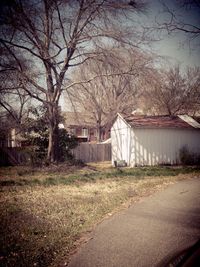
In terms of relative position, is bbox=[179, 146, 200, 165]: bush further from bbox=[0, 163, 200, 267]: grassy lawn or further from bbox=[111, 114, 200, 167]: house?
bbox=[0, 163, 200, 267]: grassy lawn

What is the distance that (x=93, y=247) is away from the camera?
4.36 metres

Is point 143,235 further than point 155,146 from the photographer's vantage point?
No

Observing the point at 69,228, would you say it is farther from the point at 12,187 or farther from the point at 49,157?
the point at 49,157

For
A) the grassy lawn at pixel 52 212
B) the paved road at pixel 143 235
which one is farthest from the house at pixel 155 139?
the paved road at pixel 143 235

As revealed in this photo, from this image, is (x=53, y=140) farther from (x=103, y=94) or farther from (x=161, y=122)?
(x=103, y=94)

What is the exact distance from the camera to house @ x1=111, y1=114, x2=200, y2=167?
59.7ft

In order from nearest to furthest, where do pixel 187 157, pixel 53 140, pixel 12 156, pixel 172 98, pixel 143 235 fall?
1. pixel 143 235
2. pixel 53 140
3. pixel 187 157
4. pixel 12 156
5. pixel 172 98

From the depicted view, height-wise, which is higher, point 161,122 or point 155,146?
point 161,122

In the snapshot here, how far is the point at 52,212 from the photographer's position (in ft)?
21.7

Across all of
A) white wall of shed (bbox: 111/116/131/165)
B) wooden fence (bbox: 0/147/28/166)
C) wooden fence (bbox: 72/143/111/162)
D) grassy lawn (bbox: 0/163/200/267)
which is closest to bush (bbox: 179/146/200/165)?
white wall of shed (bbox: 111/116/131/165)

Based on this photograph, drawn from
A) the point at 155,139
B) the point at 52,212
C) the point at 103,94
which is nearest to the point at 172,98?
the point at 103,94

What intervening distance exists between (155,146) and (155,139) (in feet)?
1.86

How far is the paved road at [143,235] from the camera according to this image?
3889 millimetres

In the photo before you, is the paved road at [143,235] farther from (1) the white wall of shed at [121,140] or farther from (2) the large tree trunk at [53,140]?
(1) the white wall of shed at [121,140]
